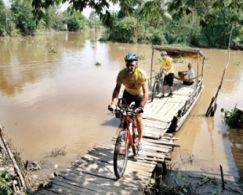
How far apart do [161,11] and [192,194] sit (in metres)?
3.53

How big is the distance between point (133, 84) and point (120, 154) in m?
1.30

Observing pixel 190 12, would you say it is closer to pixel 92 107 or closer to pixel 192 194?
pixel 192 194

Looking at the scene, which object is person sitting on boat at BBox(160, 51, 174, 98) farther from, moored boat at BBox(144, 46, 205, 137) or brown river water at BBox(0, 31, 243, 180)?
brown river water at BBox(0, 31, 243, 180)

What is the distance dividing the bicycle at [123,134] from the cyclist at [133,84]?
13 centimetres

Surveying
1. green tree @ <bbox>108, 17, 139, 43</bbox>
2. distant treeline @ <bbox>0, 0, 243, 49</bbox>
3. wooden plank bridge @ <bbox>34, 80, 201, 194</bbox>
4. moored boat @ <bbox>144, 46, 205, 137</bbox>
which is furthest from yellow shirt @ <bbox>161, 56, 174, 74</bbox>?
green tree @ <bbox>108, 17, 139, 43</bbox>

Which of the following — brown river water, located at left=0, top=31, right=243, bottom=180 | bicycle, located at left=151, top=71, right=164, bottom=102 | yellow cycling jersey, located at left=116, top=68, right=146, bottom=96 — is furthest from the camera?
bicycle, located at left=151, top=71, right=164, bottom=102

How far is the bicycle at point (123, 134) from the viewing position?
19.8ft

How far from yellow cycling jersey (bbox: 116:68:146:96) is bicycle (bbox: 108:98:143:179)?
15.9 inches

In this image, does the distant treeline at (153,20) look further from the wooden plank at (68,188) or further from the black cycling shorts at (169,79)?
the wooden plank at (68,188)

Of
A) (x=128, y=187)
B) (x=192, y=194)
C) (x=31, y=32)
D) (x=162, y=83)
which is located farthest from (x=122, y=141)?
(x=31, y=32)

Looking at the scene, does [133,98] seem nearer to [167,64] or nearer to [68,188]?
[68,188]

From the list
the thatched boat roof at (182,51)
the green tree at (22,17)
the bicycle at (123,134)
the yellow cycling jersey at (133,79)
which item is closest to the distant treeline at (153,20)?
the green tree at (22,17)

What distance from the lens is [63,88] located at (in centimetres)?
1930

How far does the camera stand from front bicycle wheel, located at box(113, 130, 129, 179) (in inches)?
239
